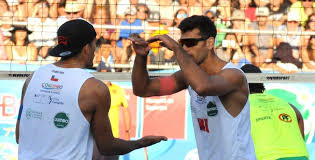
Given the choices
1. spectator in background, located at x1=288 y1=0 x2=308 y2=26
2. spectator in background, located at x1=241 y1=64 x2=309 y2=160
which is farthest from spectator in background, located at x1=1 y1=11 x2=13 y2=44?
spectator in background, located at x1=241 y1=64 x2=309 y2=160

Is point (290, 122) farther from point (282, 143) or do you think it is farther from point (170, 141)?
point (170, 141)

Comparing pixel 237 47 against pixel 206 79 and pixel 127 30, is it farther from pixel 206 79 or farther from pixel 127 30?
pixel 206 79

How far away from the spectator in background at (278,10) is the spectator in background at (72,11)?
125 inches

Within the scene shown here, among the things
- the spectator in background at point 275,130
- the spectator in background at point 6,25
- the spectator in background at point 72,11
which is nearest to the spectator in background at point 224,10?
the spectator in background at point 72,11

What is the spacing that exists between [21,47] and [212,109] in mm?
5671

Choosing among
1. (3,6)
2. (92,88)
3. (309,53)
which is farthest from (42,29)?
(92,88)

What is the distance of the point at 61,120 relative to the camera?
3207 millimetres

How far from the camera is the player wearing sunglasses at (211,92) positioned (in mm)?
3479

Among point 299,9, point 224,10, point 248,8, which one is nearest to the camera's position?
point 224,10

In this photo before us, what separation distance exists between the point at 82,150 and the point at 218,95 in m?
0.91

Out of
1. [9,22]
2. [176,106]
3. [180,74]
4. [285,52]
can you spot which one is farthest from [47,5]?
[180,74]

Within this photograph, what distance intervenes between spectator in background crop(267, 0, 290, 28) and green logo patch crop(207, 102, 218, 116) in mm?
6187

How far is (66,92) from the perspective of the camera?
3.21 meters

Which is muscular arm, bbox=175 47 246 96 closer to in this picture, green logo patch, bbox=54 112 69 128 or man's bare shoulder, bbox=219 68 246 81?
man's bare shoulder, bbox=219 68 246 81
